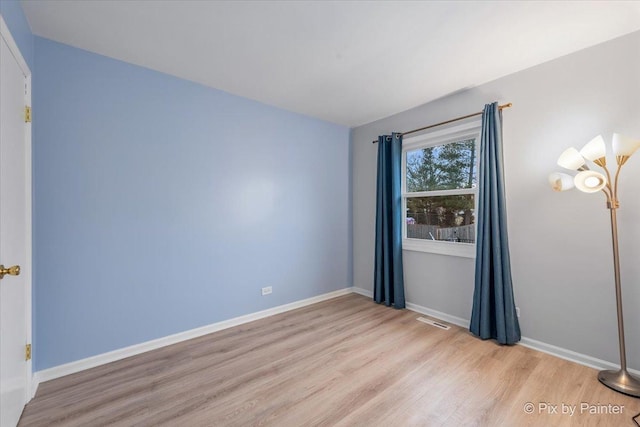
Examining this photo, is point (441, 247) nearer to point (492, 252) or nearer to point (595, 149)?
point (492, 252)

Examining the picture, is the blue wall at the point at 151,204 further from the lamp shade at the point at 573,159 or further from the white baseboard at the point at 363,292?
the lamp shade at the point at 573,159

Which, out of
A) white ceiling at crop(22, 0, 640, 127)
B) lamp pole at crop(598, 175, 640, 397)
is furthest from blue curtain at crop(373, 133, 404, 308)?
lamp pole at crop(598, 175, 640, 397)

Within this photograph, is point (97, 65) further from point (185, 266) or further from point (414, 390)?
point (414, 390)

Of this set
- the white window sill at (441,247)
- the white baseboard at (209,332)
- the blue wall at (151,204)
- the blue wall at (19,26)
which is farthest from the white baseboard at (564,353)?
the blue wall at (19,26)

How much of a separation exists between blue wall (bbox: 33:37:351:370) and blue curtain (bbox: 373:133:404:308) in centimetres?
99

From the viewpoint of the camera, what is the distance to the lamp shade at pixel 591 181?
6.23ft

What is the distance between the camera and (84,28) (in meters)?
1.98

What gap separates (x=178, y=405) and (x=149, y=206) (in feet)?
5.38

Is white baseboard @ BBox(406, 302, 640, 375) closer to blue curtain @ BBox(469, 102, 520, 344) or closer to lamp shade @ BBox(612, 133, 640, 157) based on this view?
blue curtain @ BBox(469, 102, 520, 344)

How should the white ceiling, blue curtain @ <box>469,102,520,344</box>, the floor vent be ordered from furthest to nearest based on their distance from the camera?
the floor vent → blue curtain @ <box>469,102,520,344</box> → the white ceiling

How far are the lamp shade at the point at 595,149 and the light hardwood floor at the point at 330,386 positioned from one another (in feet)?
5.42

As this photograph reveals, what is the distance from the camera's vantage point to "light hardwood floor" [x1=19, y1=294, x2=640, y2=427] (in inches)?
66.6

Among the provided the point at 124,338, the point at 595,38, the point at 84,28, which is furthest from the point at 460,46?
the point at 124,338

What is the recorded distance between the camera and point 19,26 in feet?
5.64
